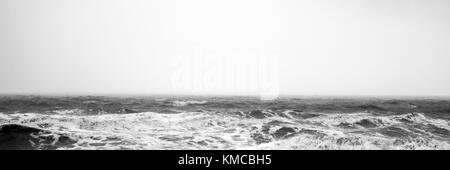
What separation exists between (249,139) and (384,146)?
503 cm

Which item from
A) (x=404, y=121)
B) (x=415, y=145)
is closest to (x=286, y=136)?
(x=415, y=145)

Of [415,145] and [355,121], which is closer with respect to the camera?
[415,145]
